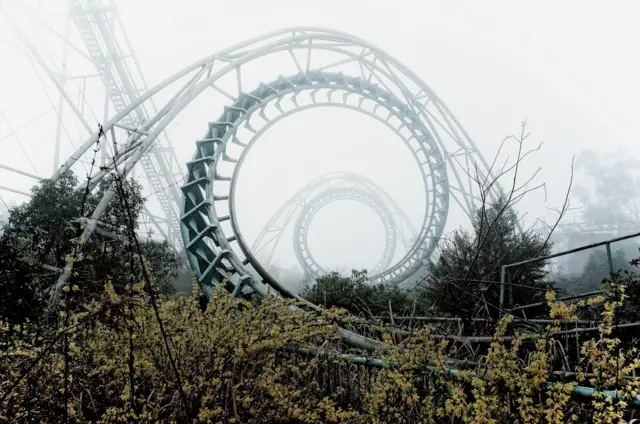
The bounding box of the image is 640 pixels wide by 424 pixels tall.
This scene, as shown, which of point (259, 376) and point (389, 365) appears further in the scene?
point (259, 376)

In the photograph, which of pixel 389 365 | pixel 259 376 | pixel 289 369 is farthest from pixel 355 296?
pixel 389 365

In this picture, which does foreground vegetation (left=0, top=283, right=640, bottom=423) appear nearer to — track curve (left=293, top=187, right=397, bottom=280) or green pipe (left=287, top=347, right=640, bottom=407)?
green pipe (left=287, top=347, right=640, bottom=407)

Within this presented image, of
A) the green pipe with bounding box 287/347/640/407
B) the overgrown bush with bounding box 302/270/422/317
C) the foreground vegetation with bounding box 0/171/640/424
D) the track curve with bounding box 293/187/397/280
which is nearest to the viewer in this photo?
the green pipe with bounding box 287/347/640/407

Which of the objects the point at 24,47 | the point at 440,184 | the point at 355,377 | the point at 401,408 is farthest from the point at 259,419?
the point at 440,184

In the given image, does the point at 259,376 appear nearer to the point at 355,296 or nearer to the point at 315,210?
the point at 355,296

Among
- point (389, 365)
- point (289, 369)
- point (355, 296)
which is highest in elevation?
point (355, 296)

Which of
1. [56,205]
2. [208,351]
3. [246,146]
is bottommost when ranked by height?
[208,351]

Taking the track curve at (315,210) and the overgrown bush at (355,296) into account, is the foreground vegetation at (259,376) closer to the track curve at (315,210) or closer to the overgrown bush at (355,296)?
the overgrown bush at (355,296)

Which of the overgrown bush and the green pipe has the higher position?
the overgrown bush

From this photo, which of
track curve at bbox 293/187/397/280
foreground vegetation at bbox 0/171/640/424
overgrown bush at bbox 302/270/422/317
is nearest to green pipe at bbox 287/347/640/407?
foreground vegetation at bbox 0/171/640/424

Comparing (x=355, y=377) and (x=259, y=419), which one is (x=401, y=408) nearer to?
(x=355, y=377)

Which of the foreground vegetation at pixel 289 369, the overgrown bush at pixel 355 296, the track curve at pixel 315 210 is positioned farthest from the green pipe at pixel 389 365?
the track curve at pixel 315 210
